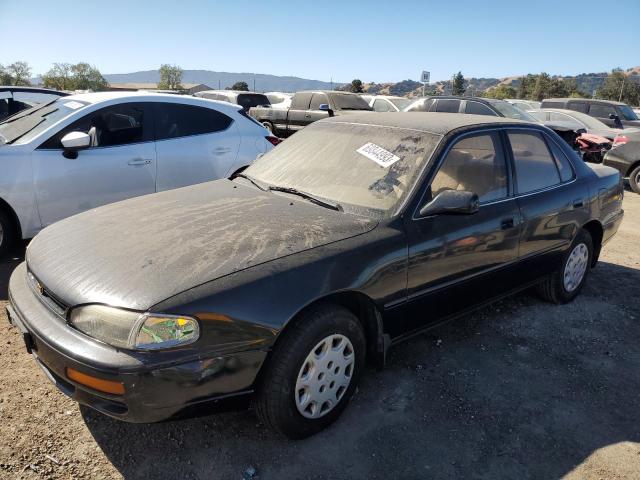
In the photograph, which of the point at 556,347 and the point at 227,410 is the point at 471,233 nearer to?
the point at 556,347

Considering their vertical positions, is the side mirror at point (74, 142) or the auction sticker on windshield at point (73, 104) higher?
the auction sticker on windshield at point (73, 104)

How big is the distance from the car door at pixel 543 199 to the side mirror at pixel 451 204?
87 centimetres

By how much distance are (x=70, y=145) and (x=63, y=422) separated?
2.94 meters

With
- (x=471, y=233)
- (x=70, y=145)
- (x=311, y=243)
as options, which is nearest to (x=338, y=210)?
(x=311, y=243)

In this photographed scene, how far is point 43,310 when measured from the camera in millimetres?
2406

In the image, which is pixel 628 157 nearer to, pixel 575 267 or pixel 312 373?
pixel 575 267

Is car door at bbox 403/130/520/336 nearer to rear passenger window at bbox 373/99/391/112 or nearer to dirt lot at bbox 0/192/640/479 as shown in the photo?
dirt lot at bbox 0/192/640/479

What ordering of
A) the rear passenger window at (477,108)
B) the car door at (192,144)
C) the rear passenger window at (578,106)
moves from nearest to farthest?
the car door at (192,144) → the rear passenger window at (477,108) → the rear passenger window at (578,106)

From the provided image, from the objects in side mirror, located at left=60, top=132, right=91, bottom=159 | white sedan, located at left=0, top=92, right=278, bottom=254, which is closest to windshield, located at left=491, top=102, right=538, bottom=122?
white sedan, located at left=0, top=92, right=278, bottom=254

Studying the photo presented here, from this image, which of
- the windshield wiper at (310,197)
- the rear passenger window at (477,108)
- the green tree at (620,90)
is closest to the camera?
the windshield wiper at (310,197)

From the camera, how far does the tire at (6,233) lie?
182 inches

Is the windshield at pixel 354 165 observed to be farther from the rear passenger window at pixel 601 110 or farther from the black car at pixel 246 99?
the rear passenger window at pixel 601 110

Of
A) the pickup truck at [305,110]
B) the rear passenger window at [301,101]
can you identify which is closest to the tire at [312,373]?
the pickup truck at [305,110]

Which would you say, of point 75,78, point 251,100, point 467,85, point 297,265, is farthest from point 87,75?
point 467,85
